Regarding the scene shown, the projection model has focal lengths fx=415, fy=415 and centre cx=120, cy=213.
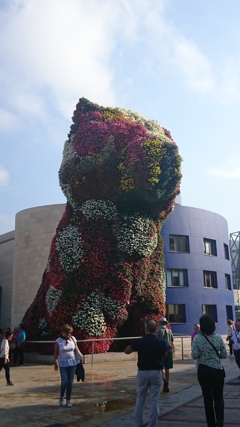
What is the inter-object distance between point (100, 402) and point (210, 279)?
92.1 feet

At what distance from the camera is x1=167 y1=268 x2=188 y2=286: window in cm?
3292

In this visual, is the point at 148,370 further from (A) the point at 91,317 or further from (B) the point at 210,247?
(B) the point at 210,247

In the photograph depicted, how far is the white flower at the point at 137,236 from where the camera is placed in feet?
52.7

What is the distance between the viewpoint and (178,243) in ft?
111

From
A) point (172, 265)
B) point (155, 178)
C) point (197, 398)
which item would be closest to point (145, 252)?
point (155, 178)

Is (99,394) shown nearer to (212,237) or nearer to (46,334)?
(46,334)

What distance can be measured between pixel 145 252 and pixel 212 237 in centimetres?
2005

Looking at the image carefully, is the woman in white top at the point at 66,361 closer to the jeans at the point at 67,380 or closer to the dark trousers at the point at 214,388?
the jeans at the point at 67,380

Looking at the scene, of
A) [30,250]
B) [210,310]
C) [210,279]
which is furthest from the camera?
[210,279]

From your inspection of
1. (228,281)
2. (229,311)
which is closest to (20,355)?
(229,311)

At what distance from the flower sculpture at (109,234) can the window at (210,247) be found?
18473 mm

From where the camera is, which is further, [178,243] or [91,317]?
[178,243]

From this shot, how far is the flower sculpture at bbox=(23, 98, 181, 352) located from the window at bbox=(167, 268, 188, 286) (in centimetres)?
1589

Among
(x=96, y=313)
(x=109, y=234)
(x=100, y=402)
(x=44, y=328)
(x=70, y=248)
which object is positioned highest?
(x=109, y=234)
